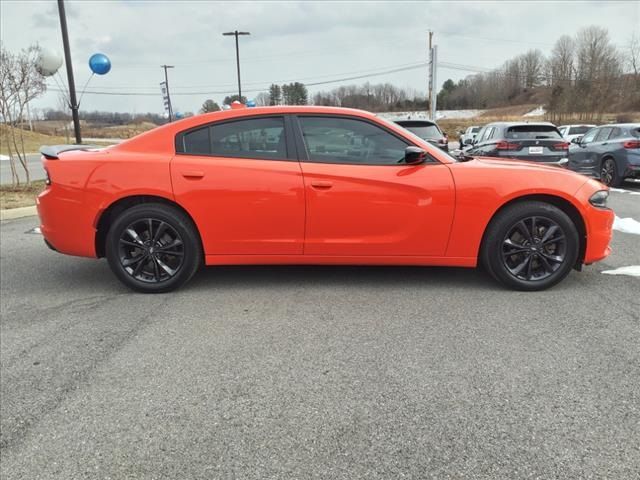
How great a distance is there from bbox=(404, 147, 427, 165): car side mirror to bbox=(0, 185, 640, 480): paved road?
3.59 ft

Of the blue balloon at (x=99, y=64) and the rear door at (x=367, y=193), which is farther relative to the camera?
the blue balloon at (x=99, y=64)

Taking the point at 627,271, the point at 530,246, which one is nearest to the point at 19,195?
the point at 530,246

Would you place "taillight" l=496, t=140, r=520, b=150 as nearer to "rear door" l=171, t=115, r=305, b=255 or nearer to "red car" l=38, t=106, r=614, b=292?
"red car" l=38, t=106, r=614, b=292

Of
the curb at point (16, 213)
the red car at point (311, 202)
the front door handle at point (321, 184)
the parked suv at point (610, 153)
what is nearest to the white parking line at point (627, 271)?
the red car at point (311, 202)

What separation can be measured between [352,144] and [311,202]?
60cm

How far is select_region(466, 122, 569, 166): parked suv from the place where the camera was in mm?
10727

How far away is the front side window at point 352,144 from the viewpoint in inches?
161

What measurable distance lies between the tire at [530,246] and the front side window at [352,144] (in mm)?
1022

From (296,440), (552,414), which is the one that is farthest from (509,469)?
(296,440)

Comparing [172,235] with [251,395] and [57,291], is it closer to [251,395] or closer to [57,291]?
[57,291]

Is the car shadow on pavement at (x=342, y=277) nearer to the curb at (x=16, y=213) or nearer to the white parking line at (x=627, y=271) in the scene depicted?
the white parking line at (x=627, y=271)

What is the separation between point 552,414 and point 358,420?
0.94 meters

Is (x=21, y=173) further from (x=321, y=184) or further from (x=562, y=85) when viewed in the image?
(x=562, y=85)

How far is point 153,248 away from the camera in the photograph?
4.21 metres
